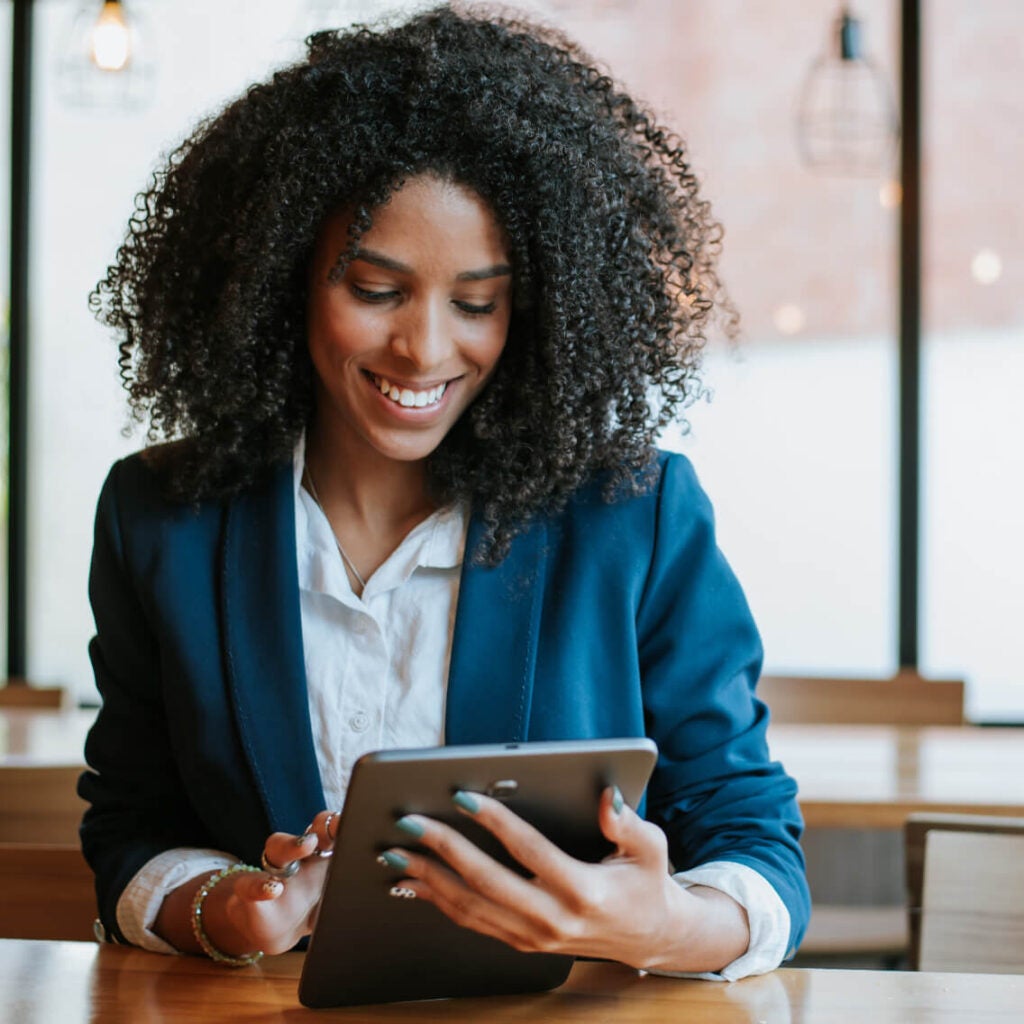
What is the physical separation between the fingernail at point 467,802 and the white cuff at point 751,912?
0.31m

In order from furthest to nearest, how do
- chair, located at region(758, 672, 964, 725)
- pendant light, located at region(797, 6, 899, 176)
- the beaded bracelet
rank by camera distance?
pendant light, located at region(797, 6, 899, 176) → chair, located at region(758, 672, 964, 725) → the beaded bracelet

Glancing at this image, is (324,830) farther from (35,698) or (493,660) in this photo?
(35,698)

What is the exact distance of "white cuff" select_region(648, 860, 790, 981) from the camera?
43.9 inches

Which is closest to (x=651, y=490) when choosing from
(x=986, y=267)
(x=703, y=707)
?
(x=703, y=707)

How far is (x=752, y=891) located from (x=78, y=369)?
3.77 meters

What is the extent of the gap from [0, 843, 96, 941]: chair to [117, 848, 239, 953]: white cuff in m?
0.15

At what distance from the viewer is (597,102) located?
4.48 ft

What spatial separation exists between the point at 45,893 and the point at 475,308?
72 centimetres

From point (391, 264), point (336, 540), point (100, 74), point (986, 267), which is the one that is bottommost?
point (336, 540)

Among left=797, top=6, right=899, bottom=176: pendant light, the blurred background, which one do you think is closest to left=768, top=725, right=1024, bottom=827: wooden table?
the blurred background

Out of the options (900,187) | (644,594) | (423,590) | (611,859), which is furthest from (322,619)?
(900,187)

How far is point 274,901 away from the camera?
1.09m

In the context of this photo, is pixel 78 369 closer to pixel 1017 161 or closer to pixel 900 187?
pixel 900 187

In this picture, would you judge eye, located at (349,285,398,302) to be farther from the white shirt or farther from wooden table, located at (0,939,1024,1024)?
wooden table, located at (0,939,1024,1024)
